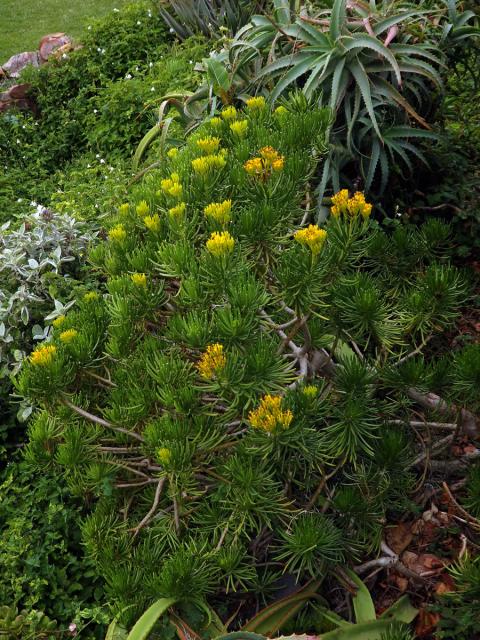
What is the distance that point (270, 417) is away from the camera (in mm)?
1614

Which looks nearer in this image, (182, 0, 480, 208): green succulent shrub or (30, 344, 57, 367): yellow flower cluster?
(30, 344, 57, 367): yellow flower cluster

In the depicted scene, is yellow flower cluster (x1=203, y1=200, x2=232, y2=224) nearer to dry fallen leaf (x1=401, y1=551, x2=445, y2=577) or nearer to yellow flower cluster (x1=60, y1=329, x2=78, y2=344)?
yellow flower cluster (x1=60, y1=329, x2=78, y2=344)

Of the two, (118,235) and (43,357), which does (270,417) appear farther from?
(118,235)

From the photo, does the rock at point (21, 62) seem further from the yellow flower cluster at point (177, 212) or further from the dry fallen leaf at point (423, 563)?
the dry fallen leaf at point (423, 563)

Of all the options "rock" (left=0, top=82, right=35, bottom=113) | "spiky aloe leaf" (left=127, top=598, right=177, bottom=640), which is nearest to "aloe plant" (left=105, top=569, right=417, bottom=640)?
"spiky aloe leaf" (left=127, top=598, right=177, bottom=640)

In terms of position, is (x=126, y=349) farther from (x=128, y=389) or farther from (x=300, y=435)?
(x=300, y=435)

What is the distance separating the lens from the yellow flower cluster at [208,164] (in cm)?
200

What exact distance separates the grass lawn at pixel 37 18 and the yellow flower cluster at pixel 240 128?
24.9ft

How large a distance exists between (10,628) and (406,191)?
107 inches

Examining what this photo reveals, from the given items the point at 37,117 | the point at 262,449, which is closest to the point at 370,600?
the point at 262,449

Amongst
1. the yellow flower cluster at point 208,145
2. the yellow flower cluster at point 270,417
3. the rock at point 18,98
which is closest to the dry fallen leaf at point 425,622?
the yellow flower cluster at point 270,417

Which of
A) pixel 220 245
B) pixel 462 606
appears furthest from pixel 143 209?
pixel 462 606

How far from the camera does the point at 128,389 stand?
6.31 ft

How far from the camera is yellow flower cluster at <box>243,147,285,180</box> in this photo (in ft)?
6.20
